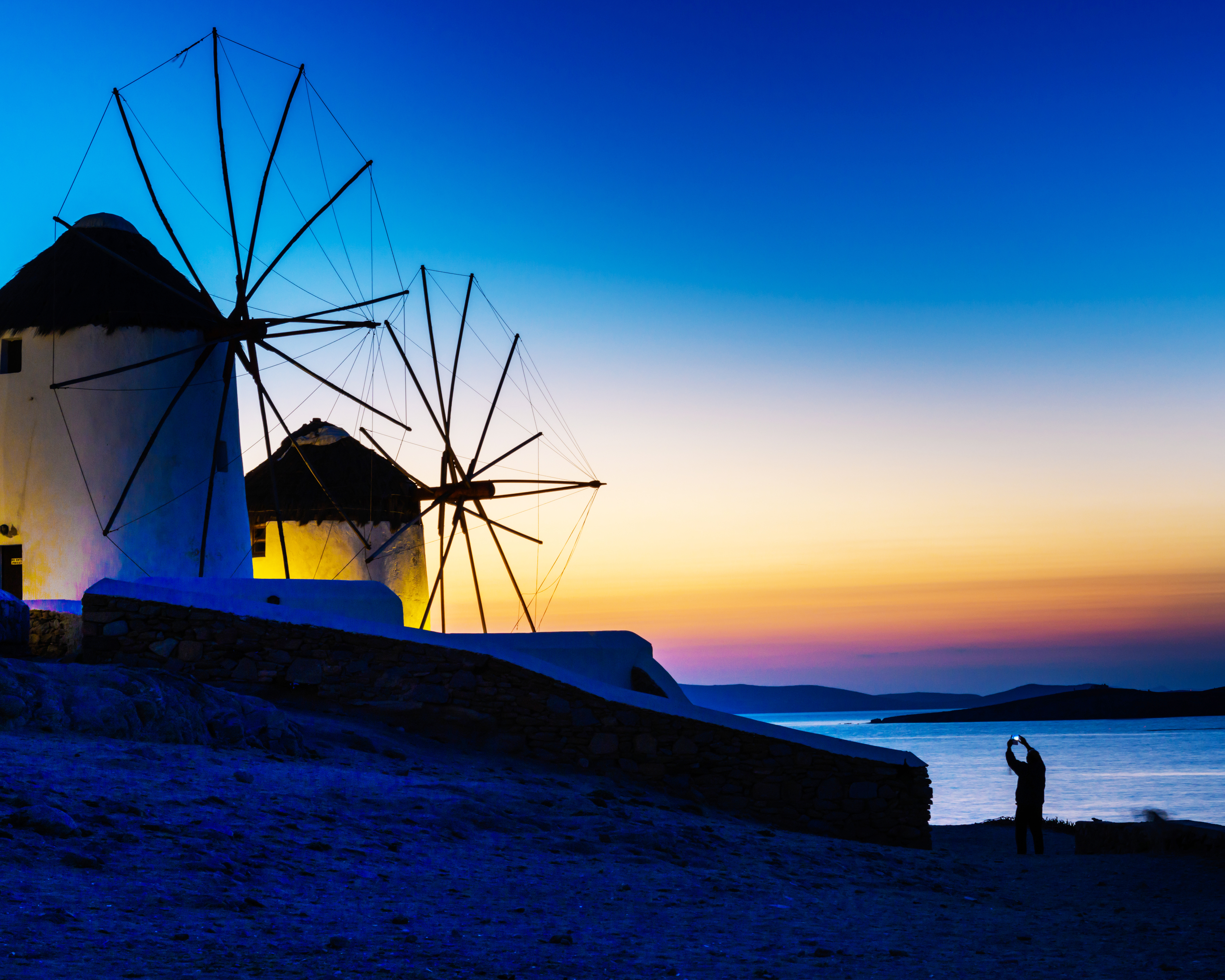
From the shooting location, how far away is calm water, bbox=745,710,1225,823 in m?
34.2

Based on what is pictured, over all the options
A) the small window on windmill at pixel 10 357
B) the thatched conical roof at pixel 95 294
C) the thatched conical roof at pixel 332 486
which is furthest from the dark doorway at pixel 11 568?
the thatched conical roof at pixel 332 486

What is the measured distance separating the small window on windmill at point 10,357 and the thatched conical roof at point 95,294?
191 millimetres

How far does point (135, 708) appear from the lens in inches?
335

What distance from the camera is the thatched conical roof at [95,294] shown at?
16641 mm

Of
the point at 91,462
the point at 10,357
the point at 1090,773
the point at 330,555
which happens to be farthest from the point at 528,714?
the point at 1090,773

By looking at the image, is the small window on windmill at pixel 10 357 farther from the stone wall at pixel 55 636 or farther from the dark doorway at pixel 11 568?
the stone wall at pixel 55 636

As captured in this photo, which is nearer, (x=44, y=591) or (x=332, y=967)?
(x=332, y=967)

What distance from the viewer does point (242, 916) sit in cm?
460

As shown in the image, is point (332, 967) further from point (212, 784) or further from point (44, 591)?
point (44, 591)

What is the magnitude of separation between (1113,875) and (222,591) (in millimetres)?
10735

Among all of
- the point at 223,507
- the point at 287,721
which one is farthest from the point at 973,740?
the point at 287,721

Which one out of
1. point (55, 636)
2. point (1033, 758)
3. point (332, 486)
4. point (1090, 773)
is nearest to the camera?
point (1033, 758)

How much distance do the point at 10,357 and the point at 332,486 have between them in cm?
1089

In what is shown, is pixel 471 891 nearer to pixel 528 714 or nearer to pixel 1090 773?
pixel 528 714
